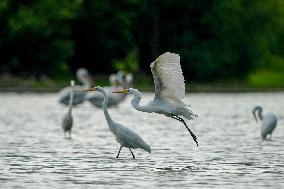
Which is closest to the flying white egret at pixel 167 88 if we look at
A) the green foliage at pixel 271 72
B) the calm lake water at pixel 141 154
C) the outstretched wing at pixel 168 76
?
the outstretched wing at pixel 168 76

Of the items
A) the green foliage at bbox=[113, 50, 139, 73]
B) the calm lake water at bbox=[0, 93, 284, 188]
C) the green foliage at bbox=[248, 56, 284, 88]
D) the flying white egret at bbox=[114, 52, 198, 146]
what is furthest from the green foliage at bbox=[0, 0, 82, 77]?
the flying white egret at bbox=[114, 52, 198, 146]

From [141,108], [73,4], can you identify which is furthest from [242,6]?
[141,108]

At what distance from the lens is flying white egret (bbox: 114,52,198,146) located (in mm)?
17469

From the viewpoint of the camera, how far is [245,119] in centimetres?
3231

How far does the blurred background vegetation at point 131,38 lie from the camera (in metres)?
60.7

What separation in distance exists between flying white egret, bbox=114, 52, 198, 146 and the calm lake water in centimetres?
81

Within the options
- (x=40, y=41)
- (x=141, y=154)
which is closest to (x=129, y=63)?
(x=40, y=41)

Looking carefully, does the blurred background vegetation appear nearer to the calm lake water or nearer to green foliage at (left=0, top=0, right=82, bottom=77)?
green foliage at (left=0, top=0, right=82, bottom=77)

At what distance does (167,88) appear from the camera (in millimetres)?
17844

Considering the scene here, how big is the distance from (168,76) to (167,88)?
28 centimetres

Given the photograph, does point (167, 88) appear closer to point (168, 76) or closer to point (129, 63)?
point (168, 76)

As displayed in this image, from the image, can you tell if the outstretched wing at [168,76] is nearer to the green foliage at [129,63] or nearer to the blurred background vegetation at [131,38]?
the blurred background vegetation at [131,38]

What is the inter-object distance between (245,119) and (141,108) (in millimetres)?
14676

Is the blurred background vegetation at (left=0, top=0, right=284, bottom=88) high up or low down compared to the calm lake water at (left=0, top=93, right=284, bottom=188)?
up
